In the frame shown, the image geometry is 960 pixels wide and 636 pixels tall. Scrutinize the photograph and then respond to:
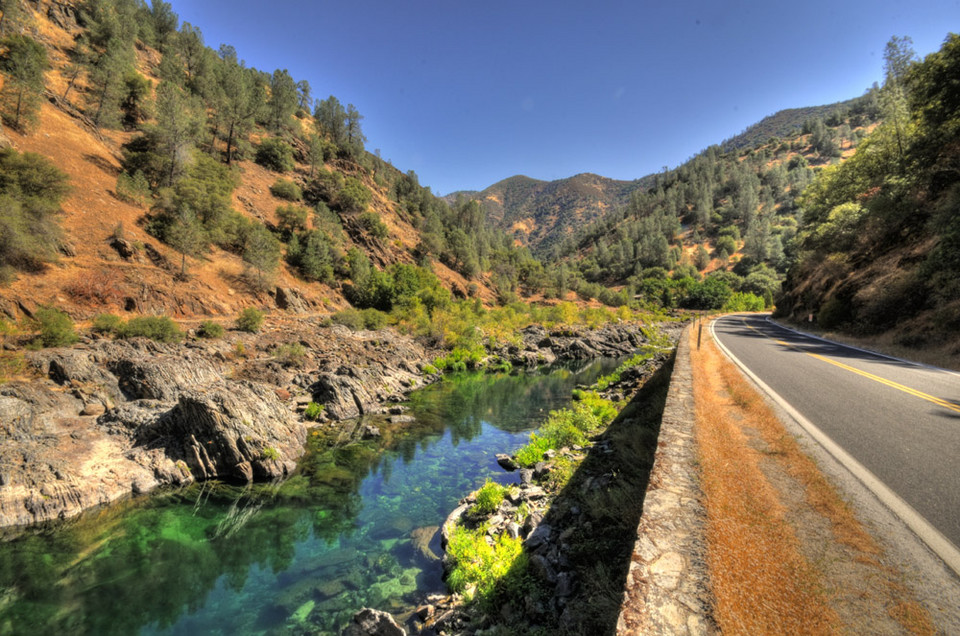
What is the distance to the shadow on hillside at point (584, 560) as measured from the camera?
505 cm

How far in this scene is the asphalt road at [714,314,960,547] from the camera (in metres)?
4.03

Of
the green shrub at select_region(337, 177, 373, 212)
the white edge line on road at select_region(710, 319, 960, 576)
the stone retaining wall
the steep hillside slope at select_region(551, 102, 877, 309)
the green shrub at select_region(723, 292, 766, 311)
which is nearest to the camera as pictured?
the stone retaining wall

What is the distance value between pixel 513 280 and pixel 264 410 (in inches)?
2915

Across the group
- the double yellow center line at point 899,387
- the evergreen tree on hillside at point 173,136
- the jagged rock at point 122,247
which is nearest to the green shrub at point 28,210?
the jagged rock at point 122,247

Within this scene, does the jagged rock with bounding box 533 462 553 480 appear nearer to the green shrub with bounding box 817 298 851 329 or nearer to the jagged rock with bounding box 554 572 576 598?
the jagged rock with bounding box 554 572 576 598

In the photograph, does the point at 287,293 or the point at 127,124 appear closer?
the point at 287,293

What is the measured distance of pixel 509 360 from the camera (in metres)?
35.7

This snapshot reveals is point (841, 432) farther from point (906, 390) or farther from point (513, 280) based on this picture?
point (513, 280)

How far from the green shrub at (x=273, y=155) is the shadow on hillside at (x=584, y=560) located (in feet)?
209

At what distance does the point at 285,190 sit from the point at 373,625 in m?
56.0

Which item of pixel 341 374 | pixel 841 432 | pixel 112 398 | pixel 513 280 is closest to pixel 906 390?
pixel 841 432

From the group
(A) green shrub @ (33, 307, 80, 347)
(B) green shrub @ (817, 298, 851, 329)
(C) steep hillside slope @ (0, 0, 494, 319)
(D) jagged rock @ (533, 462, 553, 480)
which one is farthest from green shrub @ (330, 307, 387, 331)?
(B) green shrub @ (817, 298, 851, 329)

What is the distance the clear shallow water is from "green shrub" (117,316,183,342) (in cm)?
1293

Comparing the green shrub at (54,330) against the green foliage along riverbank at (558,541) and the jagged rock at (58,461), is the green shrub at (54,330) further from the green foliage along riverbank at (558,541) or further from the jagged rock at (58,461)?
the green foliage along riverbank at (558,541)
